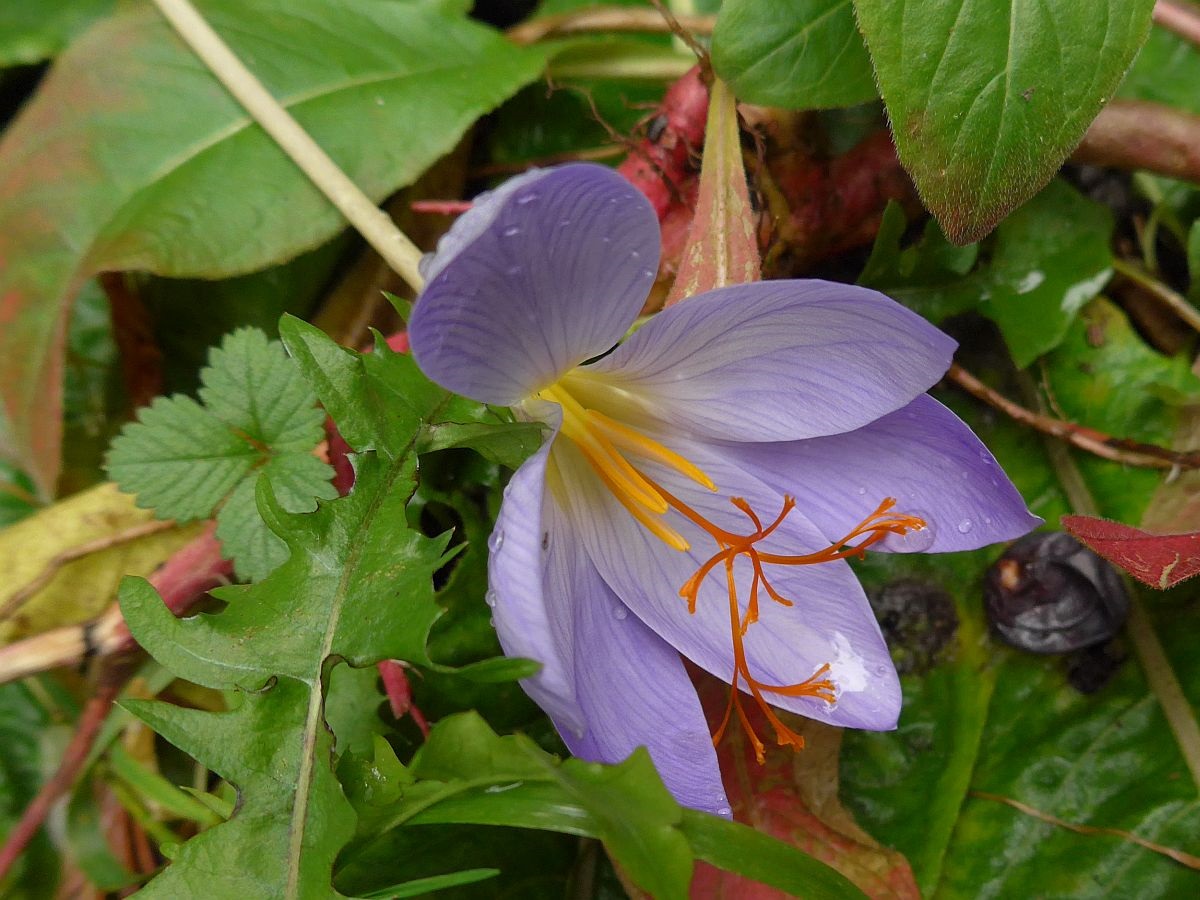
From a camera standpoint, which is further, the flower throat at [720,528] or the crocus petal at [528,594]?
the flower throat at [720,528]

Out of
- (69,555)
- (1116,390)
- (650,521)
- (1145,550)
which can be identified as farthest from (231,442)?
(1116,390)

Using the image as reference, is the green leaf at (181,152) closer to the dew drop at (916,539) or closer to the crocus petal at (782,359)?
the crocus petal at (782,359)

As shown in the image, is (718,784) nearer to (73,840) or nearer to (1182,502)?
(1182,502)

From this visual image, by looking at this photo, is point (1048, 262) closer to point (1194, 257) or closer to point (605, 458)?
point (1194, 257)

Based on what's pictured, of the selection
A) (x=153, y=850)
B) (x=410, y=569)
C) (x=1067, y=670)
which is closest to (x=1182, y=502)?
(x=1067, y=670)

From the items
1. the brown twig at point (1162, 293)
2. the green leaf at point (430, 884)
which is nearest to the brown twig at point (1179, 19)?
the brown twig at point (1162, 293)

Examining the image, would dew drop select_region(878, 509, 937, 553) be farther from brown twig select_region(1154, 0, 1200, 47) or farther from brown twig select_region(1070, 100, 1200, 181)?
brown twig select_region(1154, 0, 1200, 47)
